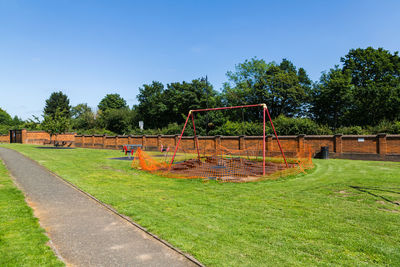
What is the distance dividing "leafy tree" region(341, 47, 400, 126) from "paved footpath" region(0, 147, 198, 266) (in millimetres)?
43421

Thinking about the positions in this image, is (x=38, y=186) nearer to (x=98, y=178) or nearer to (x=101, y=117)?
(x=98, y=178)

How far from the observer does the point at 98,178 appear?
11.2 m

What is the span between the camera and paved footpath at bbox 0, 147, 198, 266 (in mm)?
3928

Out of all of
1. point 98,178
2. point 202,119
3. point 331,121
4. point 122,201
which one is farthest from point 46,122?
point 331,121

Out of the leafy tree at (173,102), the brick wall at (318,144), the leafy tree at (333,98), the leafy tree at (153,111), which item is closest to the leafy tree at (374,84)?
the leafy tree at (333,98)

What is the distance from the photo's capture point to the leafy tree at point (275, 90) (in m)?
46.8

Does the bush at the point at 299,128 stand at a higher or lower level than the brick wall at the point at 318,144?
higher

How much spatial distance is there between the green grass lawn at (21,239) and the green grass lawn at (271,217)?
1.85 metres

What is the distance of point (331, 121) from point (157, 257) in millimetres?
48176

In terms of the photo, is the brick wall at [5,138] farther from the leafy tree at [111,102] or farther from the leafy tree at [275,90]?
the leafy tree at [275,90]

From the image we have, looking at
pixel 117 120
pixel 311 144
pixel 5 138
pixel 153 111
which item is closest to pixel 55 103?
pixel 5 138

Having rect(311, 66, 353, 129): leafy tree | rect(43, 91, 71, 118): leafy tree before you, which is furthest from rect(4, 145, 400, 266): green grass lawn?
rect(43, 91, 71, 118): leafy tree

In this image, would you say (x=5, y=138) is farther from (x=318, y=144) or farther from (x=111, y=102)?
(x=318, y=144)

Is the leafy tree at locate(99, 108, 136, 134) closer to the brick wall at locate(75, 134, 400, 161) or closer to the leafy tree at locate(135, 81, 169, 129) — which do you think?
the leafy tree at locate(135, 81, 169, 129)
